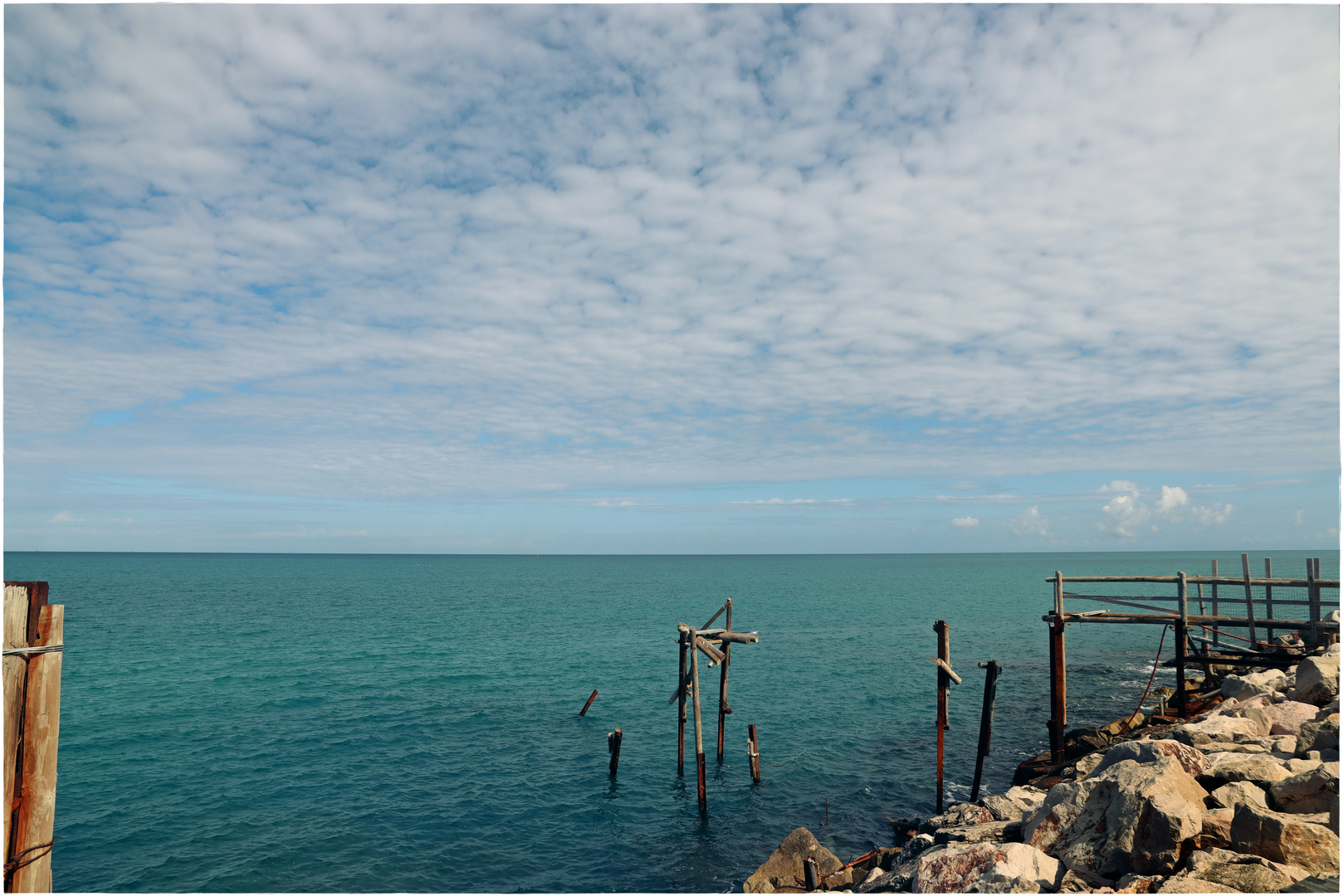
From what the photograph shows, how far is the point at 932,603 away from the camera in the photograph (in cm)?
8362

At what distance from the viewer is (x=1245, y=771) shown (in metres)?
10.5

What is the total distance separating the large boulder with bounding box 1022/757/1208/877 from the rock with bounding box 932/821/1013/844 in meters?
2.02

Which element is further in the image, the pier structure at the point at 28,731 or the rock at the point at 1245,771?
the rock at the point at 1245,771

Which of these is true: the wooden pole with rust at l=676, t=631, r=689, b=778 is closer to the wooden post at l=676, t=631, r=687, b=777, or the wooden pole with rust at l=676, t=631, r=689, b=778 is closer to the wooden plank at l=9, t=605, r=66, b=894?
the wooden post at l=676, t=631, r=687, b=777

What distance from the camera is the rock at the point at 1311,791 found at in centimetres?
924

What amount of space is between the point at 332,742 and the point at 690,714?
1388cm

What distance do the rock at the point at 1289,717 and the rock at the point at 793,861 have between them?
968cm

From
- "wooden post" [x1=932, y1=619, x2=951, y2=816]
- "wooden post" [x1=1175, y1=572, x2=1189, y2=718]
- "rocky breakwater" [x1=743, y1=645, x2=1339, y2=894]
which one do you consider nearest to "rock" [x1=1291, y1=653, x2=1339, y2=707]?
"rocky breakwater" [x1=743, y1=645, x2=1339, y2=894]

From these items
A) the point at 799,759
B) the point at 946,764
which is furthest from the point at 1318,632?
the point at 799,759

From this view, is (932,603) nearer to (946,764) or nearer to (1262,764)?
(946,764)

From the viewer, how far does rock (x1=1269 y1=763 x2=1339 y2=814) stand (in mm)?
9242

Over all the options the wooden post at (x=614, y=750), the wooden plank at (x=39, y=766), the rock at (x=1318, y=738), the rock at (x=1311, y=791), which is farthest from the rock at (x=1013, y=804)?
the wooden plank at (x=39, y=766)

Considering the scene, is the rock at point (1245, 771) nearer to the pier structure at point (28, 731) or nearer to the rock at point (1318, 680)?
the rock at point (1318, 680)

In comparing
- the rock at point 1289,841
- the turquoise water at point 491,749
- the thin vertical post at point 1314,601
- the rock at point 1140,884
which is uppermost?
the thin vertical post at point 1314,601
